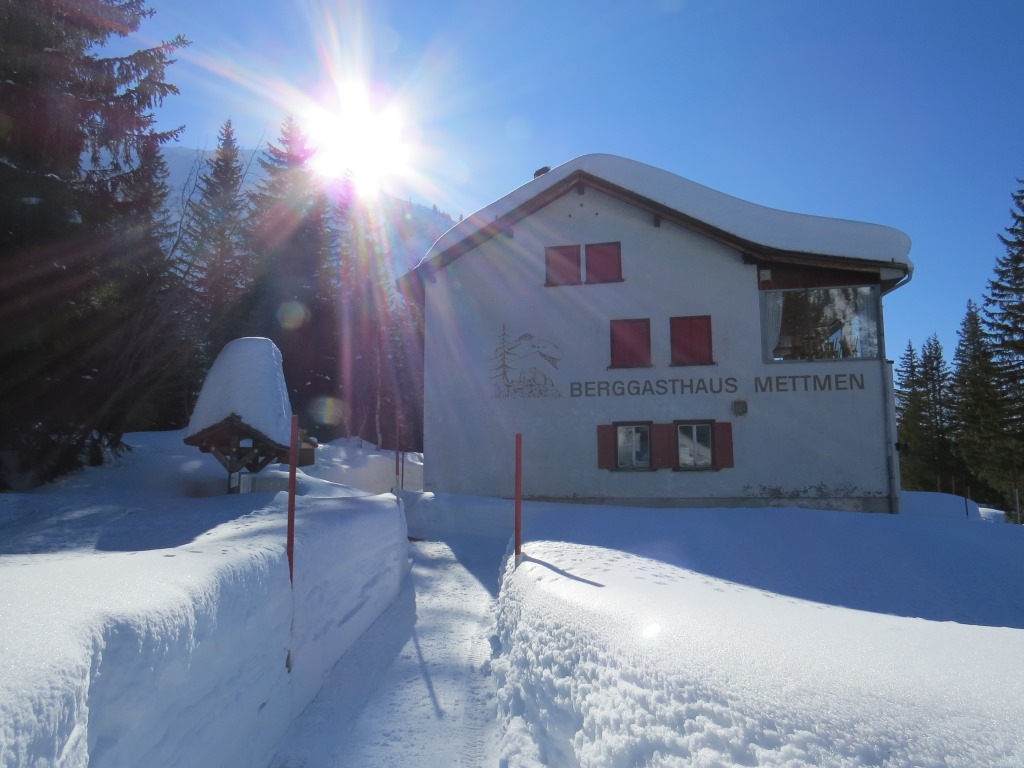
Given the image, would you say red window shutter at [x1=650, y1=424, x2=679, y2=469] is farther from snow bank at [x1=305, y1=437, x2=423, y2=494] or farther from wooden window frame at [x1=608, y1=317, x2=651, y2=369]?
snow bank at [x1=305, y1=437, x2=423, y2=494]

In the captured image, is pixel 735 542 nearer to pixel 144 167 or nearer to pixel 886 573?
pixel 886 573

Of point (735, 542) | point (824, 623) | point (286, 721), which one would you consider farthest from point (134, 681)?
point (735, 542)

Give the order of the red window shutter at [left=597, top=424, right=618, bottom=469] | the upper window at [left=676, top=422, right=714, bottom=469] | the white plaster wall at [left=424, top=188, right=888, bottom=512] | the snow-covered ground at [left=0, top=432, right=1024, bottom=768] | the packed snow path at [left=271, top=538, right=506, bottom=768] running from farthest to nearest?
1. the red window shutter at [left=597, top=424, right=618, bottom=469]
2. the upper window at [left=676, top=422, right=714, bottom=469]
3. the white plaster wall at [left=424, top=188, right=888, bottom=512]
4. the packed snow path at [left=271, top=538, right=506, bottom=768]
5. the snow-covered ground at [left=0, top=432, right=1024, bottom=768]

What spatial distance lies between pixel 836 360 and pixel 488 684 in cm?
1357

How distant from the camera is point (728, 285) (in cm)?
1673

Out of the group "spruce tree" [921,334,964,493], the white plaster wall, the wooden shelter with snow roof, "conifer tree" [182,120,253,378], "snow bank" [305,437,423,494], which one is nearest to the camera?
the wooden shelter with snow roof

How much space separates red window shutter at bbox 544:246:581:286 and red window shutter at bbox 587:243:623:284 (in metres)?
0.34

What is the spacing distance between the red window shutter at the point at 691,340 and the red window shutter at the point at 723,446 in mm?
1636

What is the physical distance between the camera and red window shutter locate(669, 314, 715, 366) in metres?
16.5

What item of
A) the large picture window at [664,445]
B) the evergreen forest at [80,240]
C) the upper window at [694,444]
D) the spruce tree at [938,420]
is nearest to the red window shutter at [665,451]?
the large picture window at [664,445]

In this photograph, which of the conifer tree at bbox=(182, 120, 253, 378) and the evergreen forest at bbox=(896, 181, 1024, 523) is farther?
the evergreen forest at bbox=(896, 181, 1024, 523)

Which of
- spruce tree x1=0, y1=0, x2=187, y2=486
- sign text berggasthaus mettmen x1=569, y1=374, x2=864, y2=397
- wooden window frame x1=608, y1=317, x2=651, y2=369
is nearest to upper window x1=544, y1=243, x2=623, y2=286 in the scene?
wooden window frame x1=608, y1=317, x2=651, y2=369

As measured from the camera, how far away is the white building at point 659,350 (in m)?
16.1

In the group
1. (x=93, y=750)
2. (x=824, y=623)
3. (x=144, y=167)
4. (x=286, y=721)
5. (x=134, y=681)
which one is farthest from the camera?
(x=144, y=167)
